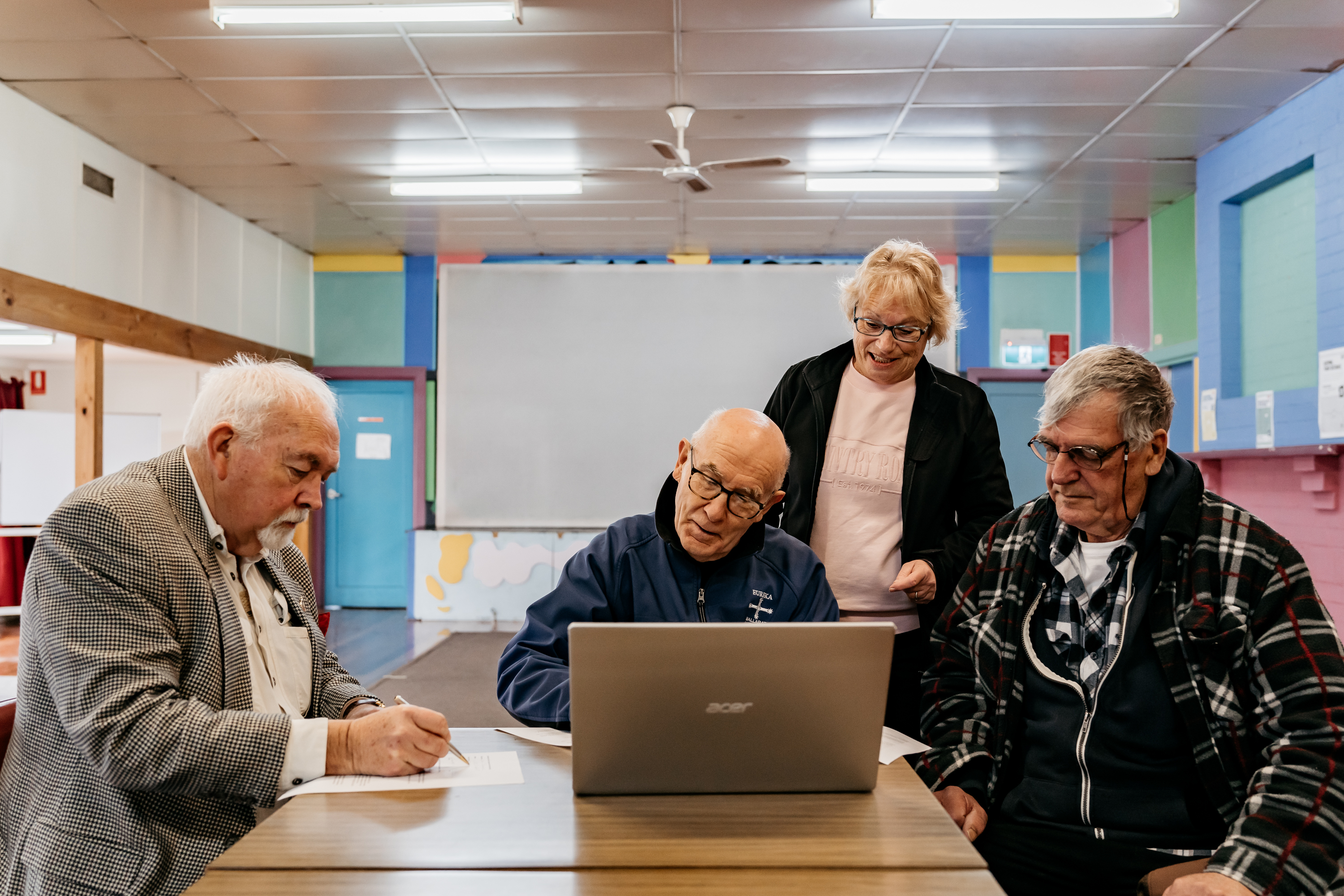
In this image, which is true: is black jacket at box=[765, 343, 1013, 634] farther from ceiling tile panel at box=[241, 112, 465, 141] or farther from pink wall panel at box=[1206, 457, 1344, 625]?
ceiling tile panel at box=[241, 112, 465, 141]

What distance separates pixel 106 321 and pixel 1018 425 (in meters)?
6.94

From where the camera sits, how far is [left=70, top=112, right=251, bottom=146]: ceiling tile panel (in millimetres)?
5227

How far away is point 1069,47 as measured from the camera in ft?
14.3

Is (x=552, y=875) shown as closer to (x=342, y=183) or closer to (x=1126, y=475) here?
(x=1126, y=475)

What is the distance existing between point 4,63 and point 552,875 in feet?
16.8

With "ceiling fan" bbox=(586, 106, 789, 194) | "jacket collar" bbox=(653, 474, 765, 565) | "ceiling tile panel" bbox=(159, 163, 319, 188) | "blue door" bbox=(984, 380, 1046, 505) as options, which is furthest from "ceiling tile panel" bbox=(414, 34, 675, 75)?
"blue door" bbox=(984, 380, 1046, 505)

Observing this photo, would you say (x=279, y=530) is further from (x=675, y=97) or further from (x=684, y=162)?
(x=684, y=162)

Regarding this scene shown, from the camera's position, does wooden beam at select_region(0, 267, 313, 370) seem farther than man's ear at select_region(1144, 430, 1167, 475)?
Yes

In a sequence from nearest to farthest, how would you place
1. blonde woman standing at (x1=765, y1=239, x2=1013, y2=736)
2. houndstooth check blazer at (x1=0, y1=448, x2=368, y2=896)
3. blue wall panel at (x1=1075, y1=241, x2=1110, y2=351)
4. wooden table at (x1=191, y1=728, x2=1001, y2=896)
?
wooden table at (x1=191, y1=728, x2=1001, y2=896), houndstooth check blazer at (x1=0, y1=448, x2=368, y2=896), blonde woman standing at (x1=765, y1=239, x2=1013, y2=736), blue wall panel at (x1=1075, y1=241, x2=1110, y2=351)

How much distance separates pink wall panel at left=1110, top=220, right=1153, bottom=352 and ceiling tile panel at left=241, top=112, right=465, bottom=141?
197 inches

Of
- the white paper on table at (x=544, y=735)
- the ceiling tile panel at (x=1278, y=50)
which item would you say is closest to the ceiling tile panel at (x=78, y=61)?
the white paper on table at (x=544, y=735)

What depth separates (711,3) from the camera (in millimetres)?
3975

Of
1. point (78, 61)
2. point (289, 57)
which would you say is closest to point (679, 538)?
point (289, 57)

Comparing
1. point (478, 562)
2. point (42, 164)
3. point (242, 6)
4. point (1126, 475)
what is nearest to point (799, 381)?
point (1126, 475)
